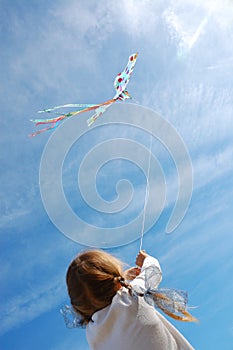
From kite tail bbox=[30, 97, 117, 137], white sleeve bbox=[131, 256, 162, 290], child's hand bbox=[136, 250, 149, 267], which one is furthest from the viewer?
kite tail bbox=[30, 97, 117, 137]

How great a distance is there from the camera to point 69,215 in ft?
14.1

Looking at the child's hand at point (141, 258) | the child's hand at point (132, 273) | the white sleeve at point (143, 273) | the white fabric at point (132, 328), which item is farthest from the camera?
the child's hand at point (141, 258)

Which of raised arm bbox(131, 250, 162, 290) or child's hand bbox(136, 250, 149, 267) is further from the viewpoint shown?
child's hand bbox(136, 250, 149, 267)

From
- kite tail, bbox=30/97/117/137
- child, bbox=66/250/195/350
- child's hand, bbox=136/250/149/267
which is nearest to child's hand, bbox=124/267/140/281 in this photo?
child's hand, bbox=136/250/149/267

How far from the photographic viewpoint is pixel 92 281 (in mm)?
1651

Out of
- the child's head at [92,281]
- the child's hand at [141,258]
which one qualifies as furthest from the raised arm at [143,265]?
the child's head at [92,281]

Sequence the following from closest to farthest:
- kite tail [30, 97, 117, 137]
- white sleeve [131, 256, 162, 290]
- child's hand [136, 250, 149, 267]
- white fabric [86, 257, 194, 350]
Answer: white fabric [86, 257, 194, 350]
white sleeve [131, 256, 162, 290]
child's hand [136, 250, 149, 267]
kite tail [30, 97, 117, 137]

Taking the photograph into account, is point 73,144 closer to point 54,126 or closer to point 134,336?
point 54,126

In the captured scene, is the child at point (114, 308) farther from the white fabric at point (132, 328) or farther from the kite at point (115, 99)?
the kite at point (115, 99)

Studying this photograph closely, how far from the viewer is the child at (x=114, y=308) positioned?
1.60m

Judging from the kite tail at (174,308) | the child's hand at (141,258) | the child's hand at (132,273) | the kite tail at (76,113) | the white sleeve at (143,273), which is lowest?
the kite tail at (174,308)

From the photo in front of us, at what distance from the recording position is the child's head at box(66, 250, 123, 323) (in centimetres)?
166

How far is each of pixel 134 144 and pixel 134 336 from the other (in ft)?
11.3

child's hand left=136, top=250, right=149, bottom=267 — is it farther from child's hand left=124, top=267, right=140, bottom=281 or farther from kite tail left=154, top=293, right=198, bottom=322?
kite tail left=154, top=293, right=198, bottom=322
